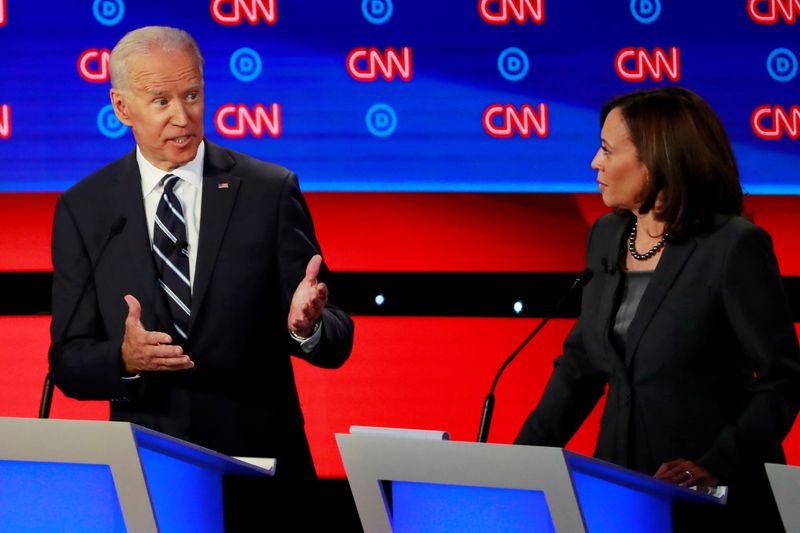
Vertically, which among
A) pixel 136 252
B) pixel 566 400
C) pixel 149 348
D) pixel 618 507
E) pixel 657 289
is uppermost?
pixel 136 252

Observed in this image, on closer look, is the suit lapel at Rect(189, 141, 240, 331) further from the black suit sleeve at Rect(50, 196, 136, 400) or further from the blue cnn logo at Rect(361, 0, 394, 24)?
the blue cnn logo at Rect(361, 0, 394, 24)

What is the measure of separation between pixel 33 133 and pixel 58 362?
1.42m

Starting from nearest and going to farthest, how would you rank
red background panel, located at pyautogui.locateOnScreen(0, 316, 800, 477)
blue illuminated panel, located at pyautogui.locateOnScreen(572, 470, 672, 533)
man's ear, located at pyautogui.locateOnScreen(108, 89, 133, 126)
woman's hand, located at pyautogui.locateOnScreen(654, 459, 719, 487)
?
blue illuminated panel, located at pyautogui.locateOnScreen(572, 470, 672, 533) → woman's hand, located at pyautogui.locateOnScreen(654, 459, 719, 487) → man's ear, located at pyautogui.locateOnScreen(108, 89, 133, 126) → red background panel, located at pyautogui.locateOnScreen(0, 316, 800, 477)

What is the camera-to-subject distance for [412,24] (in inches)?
157

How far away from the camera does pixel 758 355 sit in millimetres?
2562

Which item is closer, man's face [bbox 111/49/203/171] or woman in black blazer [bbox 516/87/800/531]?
woman in black blazer [bbox 516/87/800/531]

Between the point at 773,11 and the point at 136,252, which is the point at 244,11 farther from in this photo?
the point at 773,11

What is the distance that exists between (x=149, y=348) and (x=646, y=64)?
209 centimetres

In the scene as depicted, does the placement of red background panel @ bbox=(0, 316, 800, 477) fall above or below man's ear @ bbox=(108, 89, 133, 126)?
below

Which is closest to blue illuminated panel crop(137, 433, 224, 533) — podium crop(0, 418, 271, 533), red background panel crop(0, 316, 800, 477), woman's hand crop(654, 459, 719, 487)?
podium crop(0, 418, 271, 533)

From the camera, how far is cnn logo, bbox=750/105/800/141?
3.97 m

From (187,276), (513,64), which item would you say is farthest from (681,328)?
(513,64)

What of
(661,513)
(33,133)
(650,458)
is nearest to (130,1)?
(33,133)

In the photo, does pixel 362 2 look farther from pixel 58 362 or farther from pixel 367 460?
pixel 367 460
